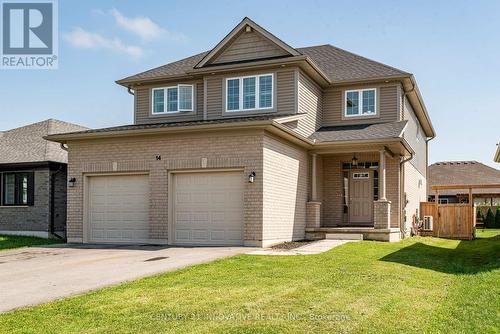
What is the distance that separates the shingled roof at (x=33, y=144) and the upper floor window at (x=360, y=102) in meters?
11.4

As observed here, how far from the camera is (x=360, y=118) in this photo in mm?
19875

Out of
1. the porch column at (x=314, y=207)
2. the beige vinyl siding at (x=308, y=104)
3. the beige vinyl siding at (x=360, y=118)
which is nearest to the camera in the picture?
the beige vinyl siding at (x=308, y=104)

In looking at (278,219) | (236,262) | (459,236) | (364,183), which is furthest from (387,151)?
(236,262)

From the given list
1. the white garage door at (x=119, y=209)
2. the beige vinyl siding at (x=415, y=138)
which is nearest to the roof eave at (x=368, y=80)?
the beige vinyl siding at (x=415, y=138)

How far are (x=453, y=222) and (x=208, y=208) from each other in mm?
12006

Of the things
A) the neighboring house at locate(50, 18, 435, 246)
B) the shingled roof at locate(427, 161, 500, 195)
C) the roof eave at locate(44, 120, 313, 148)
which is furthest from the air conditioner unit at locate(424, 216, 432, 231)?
the shingled roof at locate(427, 161, 500, 195)

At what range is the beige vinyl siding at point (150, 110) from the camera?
19734 millimetres

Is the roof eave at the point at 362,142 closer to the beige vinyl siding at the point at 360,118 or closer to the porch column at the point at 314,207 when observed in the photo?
the porch column at the point at 314,207

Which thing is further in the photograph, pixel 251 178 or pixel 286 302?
pixel 251 178

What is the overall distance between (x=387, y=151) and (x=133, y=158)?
8.63m

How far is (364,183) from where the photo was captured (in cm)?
1952

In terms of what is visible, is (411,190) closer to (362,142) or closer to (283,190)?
(362,142)

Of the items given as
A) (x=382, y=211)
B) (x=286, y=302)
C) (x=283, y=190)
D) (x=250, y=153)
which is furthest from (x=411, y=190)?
(x=286, y=302)

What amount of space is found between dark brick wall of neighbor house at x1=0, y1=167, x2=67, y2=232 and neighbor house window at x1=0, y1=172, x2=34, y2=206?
0.25 metres
